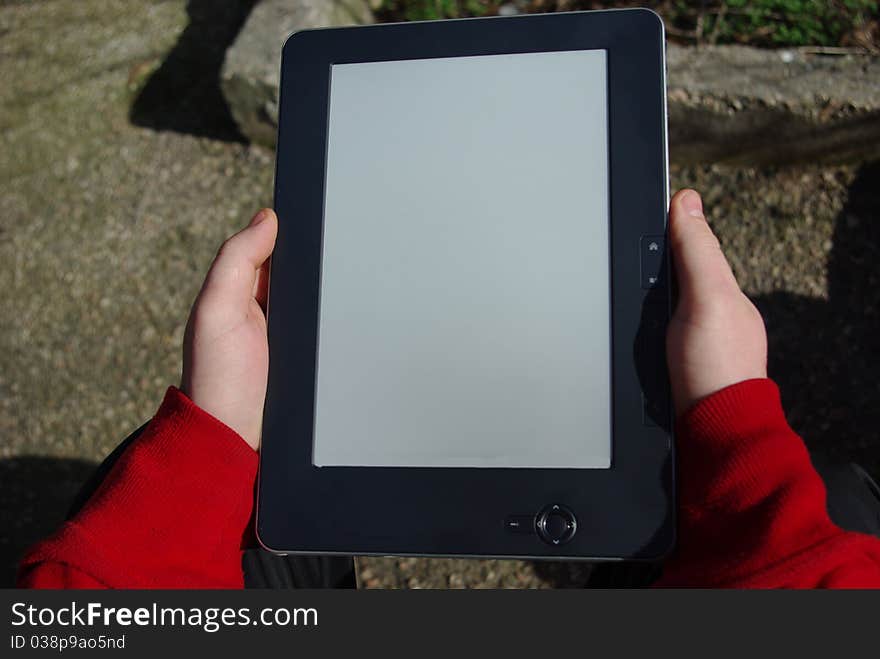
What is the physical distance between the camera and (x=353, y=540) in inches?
37.7

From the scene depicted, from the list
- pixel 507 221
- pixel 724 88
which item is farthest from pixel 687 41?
pixel 507 221

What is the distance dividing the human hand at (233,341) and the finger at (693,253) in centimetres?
55

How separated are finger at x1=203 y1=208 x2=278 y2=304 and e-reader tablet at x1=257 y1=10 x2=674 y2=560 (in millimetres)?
23

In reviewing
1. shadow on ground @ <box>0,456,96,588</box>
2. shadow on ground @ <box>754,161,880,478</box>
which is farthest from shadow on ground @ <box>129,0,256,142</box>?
shadow on ground @ <box>754,161,880,478</box>

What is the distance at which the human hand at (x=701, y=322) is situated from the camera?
3.10ft

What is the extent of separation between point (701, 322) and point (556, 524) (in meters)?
0.32

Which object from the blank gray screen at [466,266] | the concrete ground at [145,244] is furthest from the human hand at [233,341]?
the concrete ground at [145,244]

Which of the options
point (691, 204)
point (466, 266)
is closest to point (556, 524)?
point (466, 266)

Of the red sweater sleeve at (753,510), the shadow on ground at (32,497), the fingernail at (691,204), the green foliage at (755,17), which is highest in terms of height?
the green foliage at (755,17)

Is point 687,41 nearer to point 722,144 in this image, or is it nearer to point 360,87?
point 722,144

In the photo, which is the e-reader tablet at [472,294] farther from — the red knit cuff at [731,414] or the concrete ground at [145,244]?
the concrete ground at [145,244]

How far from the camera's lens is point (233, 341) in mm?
1049

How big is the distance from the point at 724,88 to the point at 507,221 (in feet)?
2.74

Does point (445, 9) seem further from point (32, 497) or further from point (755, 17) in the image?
point (32, 497)
